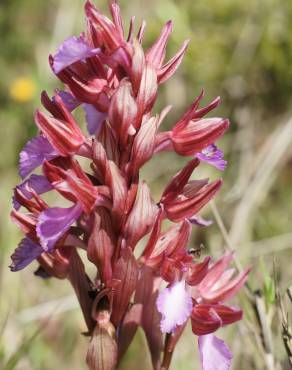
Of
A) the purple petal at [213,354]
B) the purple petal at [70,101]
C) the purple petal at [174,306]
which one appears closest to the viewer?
the purple petal at [174,306]

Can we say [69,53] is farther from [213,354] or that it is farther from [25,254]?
[213,354]

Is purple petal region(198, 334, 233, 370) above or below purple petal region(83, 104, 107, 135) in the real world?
below

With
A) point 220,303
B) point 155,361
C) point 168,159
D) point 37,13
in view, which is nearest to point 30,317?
point 155,361

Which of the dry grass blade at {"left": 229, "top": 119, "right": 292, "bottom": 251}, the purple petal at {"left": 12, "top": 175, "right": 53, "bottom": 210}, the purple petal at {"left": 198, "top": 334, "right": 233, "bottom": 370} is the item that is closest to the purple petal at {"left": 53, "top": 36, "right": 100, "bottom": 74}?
the purple petal at {"left": 12, "top": 175, "right": 53, "bottom": 210}

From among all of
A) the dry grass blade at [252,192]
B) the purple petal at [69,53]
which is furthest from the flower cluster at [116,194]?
the dry grass blade at [252,192]

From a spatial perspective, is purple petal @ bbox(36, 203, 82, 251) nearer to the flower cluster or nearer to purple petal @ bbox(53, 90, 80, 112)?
the flower cluster

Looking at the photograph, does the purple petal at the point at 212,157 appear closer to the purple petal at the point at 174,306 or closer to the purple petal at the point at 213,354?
the purple petal at the point at 174,306

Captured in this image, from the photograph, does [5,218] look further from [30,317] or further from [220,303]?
[220,303]

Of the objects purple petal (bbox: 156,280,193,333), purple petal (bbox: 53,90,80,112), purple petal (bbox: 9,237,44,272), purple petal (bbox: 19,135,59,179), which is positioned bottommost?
purple petal (bbox: 156,280,193,333)

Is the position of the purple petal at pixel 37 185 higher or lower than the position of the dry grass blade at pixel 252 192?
higher
